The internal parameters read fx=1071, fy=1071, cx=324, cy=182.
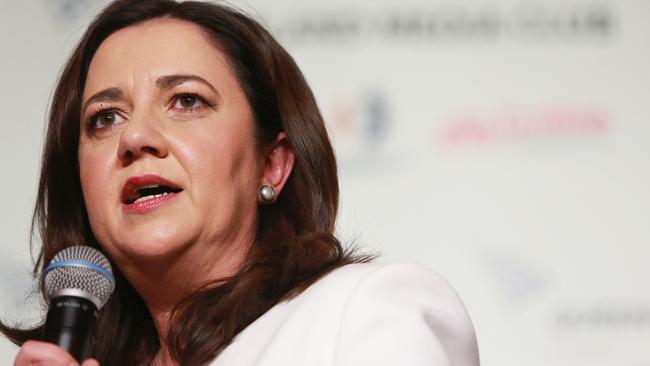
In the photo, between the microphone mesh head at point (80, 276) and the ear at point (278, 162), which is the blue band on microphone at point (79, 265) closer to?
the microphone mesh head at point (80, 276)

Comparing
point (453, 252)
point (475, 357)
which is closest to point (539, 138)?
point (453, 252)

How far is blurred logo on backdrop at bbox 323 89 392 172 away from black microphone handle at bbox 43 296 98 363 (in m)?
1.53

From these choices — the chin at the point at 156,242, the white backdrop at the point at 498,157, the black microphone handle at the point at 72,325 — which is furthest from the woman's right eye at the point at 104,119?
the white backdrop at the point at 498,157

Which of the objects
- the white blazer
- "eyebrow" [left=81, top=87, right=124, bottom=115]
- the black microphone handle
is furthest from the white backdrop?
the black microphone handle

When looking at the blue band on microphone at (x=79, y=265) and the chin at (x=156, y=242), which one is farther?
the chin at (x=156, y=242)

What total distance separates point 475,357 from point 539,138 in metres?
1.35

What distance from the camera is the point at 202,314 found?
1.74 m

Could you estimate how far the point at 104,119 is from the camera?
6.27 feet

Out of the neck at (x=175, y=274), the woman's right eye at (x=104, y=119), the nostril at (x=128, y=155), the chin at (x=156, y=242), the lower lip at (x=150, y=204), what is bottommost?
the neck at (x=175, y=274)

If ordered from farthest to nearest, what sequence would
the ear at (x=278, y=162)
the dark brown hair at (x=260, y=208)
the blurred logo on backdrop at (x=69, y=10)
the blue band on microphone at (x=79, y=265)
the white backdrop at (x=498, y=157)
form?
1. the blurred logo on backdrop at (x=69, y=10)
2. the white backdrop at (x=498, y=157)
3. the ear at (x=278, y=162)
4. the dark brown hair at (x=260, y=208)
5. the blue band on microphone at (x=79, y=265)

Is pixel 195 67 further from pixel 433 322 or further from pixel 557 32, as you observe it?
pixel 557 32

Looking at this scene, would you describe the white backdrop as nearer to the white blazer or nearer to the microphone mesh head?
the white blazer

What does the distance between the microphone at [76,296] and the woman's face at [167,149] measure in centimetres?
34

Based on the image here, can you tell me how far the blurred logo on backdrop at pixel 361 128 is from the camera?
9.08 ft
